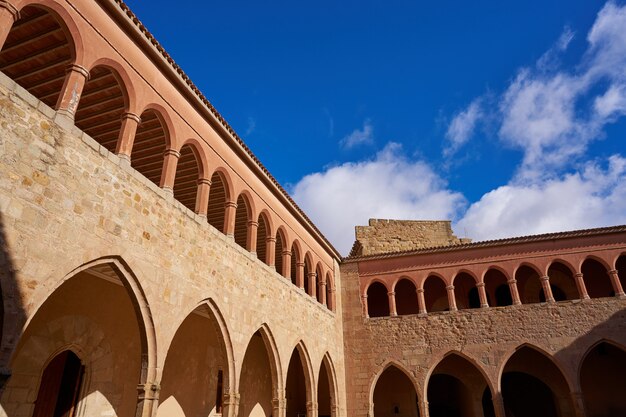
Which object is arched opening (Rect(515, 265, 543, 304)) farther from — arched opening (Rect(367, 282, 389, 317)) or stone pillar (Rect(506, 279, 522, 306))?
arched opening (Rect(367, 282, 389, 317))

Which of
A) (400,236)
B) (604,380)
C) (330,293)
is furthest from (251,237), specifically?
(604,380)

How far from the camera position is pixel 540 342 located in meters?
14.5

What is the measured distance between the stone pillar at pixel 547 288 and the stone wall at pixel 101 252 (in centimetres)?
962

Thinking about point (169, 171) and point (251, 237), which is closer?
point (169, 171)

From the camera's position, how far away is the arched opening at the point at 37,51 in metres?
6.58

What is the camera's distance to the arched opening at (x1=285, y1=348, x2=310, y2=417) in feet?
56.7

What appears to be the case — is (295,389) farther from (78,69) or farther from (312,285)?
(78,69)

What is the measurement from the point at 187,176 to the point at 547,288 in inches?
486

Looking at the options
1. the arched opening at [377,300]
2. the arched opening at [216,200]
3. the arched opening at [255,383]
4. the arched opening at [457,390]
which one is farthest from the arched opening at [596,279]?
the arched opening at [216,200]

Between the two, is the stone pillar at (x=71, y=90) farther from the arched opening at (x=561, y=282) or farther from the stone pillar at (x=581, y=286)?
the arched opening at (x=561, y=282)

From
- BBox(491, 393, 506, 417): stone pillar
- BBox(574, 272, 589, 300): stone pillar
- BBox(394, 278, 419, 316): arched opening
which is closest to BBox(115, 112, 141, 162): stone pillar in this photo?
BBox(394, 278, 419, 316): arched opening

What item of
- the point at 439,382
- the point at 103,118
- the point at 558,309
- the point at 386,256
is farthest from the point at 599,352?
the point at 103,118

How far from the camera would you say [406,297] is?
17.6m

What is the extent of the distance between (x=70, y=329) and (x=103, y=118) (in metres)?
4.13
